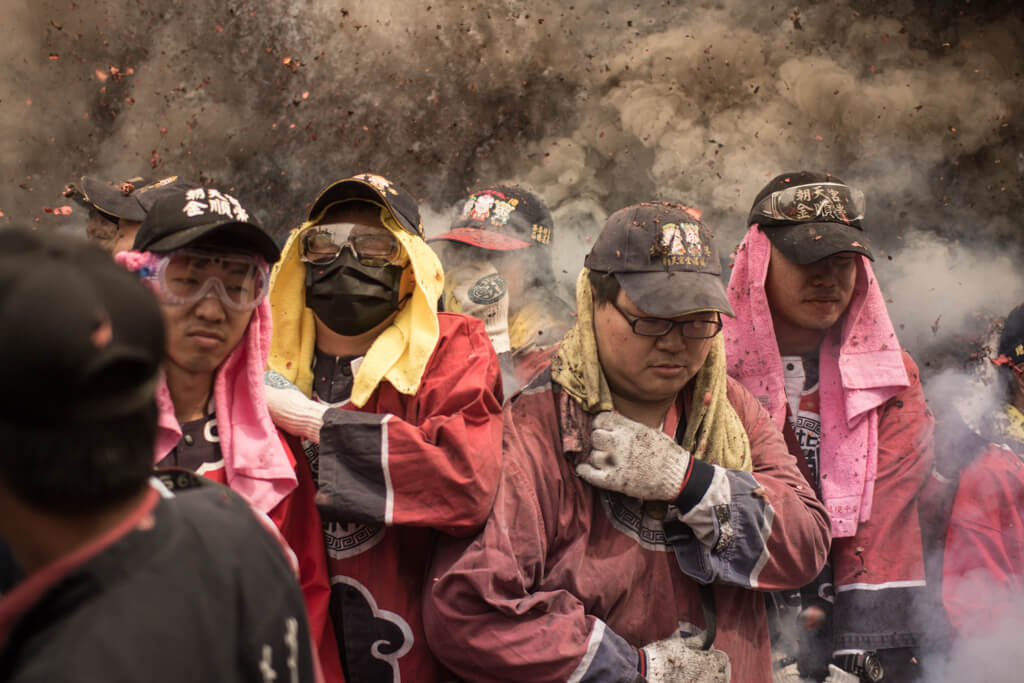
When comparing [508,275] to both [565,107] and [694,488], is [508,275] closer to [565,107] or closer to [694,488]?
[565,107]

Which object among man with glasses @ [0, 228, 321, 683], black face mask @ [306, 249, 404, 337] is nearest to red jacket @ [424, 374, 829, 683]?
black face mask @ [306, 249, 404, 337]

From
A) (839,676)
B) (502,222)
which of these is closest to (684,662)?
(839,676)

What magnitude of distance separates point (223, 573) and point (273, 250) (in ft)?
4.74

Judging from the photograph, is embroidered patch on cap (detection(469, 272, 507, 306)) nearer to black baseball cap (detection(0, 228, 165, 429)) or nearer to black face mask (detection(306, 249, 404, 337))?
black face mask (detection(306, 249, 404, 337))

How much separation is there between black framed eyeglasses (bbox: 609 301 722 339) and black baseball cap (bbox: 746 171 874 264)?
911mm

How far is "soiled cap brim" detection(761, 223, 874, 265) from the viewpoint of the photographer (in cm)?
341

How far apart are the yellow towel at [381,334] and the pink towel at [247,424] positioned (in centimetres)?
34

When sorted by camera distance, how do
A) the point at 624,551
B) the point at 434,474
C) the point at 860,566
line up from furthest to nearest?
the point at 860,566
the point at 624,551
the point at 434,474

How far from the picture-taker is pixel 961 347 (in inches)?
219

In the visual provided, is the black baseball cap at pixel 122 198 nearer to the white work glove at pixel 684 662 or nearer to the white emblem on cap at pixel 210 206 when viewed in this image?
the white emblem on cap at pixel 210 206

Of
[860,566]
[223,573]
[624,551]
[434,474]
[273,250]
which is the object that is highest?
[273,250]

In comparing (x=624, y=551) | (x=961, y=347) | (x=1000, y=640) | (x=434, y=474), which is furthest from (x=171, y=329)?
(x=961, y=347)

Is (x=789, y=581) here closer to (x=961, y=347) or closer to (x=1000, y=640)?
(x=1000, y=640)

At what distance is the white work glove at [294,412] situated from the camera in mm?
2564
